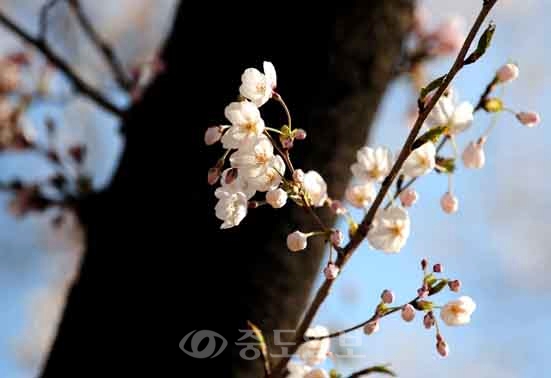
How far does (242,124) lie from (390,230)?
12 cm

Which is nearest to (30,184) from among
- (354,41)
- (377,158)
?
(354,41)

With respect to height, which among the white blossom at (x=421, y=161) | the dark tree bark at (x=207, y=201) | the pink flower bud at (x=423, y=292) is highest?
the dark tree bark at (x=207, y=201)

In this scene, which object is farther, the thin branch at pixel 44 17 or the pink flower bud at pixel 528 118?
the thin branch at pixel 44 17

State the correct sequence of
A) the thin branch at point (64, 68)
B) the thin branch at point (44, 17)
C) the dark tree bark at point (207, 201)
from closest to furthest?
the dark tree bark at point (207, 201)
the thin branch at point (44, 17)
the thin branch at point (64, 68)

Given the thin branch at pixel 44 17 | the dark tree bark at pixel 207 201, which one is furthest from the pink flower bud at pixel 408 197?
the thin branch at pixel 44 17

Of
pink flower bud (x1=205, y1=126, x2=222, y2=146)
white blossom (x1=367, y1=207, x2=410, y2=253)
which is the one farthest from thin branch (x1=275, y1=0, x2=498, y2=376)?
pink flower bud (x1=205, y1=126, x2=222, y2=146)

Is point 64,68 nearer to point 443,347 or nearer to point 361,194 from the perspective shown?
point 361,194

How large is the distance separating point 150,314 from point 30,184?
1.53ft

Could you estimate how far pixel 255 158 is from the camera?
51 cm

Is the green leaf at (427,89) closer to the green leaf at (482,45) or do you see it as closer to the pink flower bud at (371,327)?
the green leaf at (482,45)

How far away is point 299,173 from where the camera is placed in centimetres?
52

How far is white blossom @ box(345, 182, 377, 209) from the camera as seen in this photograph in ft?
1.89

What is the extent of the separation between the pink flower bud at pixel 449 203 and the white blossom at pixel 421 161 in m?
0.02

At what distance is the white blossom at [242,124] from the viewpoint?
51 centimetres
